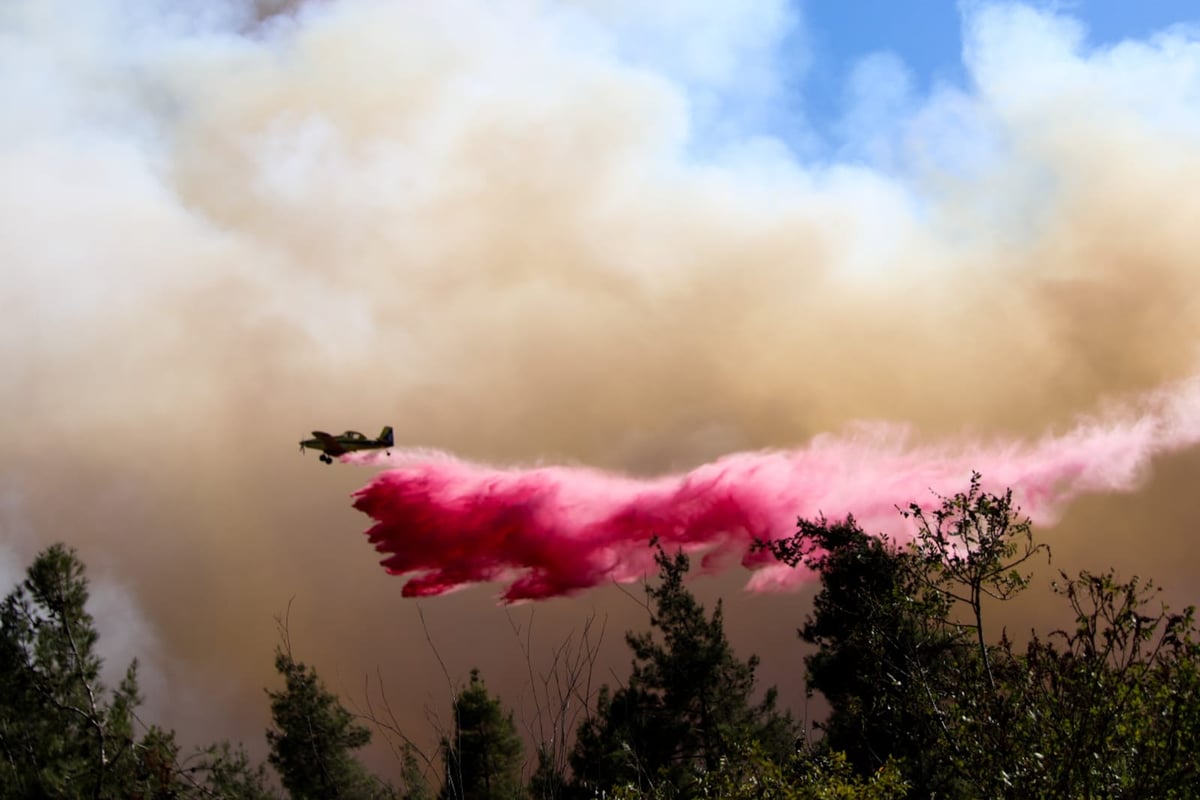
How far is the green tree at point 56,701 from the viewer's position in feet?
114

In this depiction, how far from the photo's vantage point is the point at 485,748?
65438mm

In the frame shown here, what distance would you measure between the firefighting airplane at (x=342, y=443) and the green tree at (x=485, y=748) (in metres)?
18.5

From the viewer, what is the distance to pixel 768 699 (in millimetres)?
56812

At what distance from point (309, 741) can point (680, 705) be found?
26.4 meters

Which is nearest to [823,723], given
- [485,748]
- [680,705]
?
[680,705]

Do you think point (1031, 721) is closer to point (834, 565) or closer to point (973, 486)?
point (973, 486)

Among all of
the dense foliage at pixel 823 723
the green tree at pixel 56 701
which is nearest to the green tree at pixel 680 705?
the dense foliage at pixel 823 723

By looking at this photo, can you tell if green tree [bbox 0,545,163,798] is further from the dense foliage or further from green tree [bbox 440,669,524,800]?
green tree [bbox 440,669,524,800]

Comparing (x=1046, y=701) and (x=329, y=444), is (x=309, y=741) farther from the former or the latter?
(x=1046, y=701)

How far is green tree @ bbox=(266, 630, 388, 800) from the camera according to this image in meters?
64.4

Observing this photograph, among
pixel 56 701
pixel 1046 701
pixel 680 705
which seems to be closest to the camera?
pixel 1046 701

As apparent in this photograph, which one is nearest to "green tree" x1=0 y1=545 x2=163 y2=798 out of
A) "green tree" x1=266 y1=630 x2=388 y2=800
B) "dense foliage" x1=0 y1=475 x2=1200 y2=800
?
"dense foliage" x1=0 y1=475 x2=1200 y2=800

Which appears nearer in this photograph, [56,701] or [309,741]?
[56,701]

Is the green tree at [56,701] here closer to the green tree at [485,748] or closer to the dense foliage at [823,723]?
the dense foliage at [823,723]
